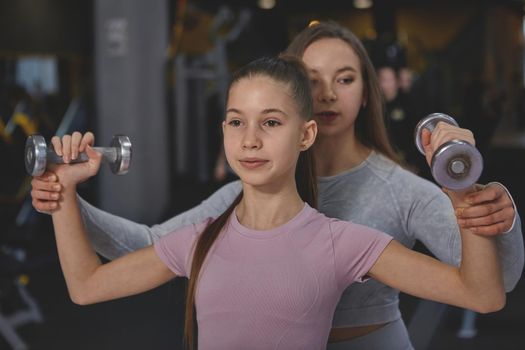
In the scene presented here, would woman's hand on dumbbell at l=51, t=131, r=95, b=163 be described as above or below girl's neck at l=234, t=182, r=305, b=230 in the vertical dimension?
above

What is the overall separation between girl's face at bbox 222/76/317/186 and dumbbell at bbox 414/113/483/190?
0.35 meters

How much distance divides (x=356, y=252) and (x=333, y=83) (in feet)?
1.50

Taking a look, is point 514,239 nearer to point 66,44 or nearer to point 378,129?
point 378,129

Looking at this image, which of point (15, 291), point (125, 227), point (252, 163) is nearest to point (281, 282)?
point (252, 163)

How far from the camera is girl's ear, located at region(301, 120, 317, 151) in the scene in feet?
4.74

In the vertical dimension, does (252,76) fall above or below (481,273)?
above

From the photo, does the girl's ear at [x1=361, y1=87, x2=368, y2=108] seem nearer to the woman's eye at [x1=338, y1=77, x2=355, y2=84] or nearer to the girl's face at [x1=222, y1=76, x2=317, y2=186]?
the woman's eye at [x1=338, y1=77, x2=355, y2=84]

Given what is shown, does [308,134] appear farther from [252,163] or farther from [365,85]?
[365,85]

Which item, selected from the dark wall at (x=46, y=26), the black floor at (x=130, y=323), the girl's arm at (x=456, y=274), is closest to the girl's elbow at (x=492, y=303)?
the girl's arm at (x=456, y=274)

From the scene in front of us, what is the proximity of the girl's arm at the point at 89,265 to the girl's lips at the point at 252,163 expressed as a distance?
0.25 m

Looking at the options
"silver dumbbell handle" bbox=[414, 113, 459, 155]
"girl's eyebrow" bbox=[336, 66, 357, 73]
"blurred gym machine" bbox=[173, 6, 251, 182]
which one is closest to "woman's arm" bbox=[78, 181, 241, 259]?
"girl's eyebrow" bbox=[336, 66, 357, 73]

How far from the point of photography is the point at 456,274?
126cm

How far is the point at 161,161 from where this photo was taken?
7.29 m

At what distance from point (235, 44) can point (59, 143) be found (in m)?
7.69
